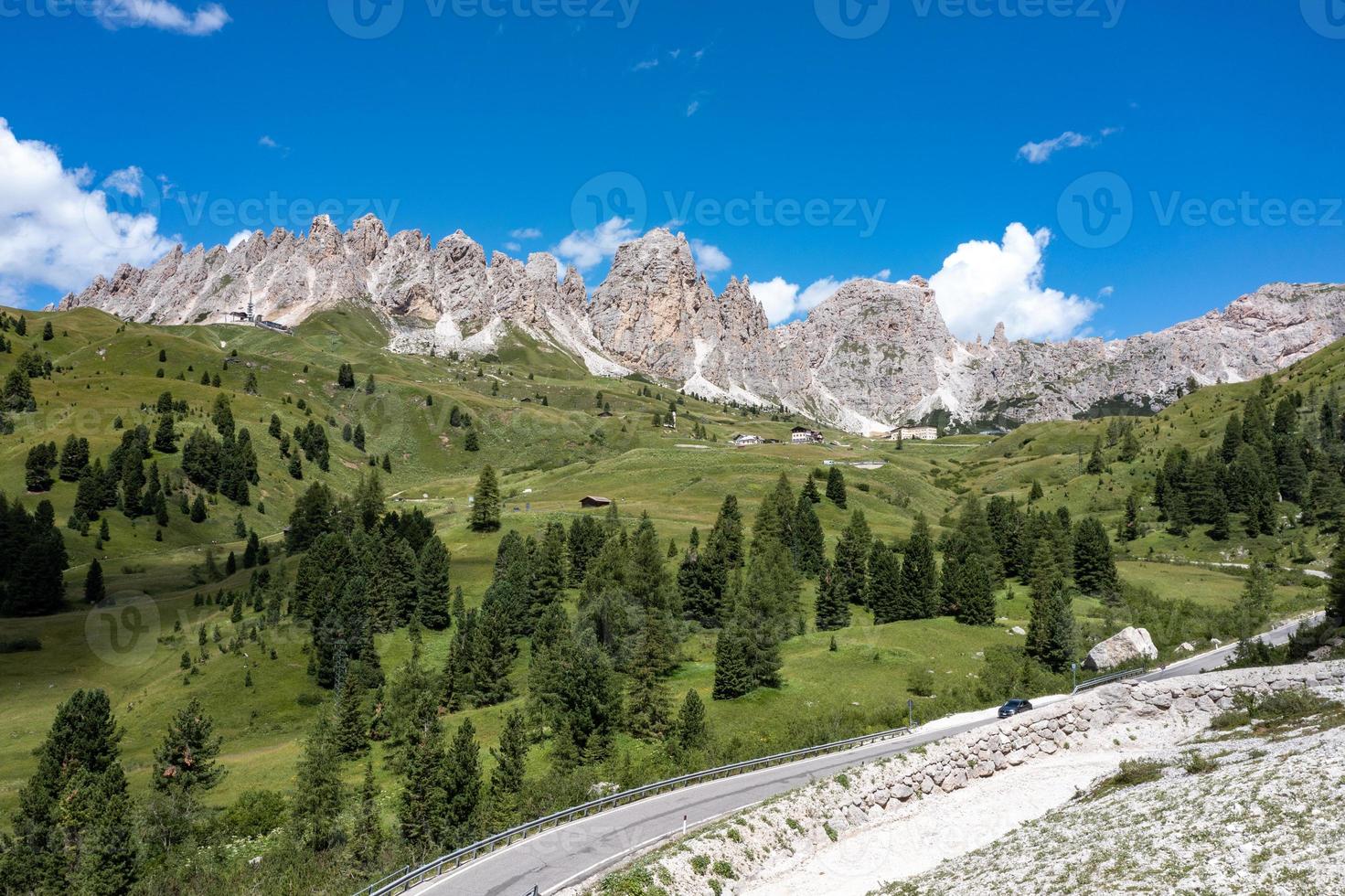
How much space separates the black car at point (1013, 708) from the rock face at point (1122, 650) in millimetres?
21387

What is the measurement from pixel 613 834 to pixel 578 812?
3.90 metres

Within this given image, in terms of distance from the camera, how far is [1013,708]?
150 feet

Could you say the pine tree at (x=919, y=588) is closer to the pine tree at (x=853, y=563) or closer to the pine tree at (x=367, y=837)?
the pine tree at (x=853, y=563)

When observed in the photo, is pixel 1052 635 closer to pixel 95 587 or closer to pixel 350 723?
pixel 350 723

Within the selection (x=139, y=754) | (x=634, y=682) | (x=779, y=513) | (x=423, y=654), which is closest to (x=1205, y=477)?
(x=779, y=513)

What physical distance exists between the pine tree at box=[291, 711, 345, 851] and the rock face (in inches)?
2361

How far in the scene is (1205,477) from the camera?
134250 millimetres

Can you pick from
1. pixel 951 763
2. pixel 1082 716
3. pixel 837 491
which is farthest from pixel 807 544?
pixel 951 763

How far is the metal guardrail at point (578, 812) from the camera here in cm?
2545

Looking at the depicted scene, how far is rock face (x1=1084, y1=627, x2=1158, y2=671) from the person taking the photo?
204 feet

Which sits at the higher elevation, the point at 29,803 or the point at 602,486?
the point at 602,486

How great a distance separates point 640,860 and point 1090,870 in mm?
14075

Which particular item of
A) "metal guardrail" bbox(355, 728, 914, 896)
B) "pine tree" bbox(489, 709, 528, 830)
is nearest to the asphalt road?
"metal guardrail" bbox(355, 728, 914, 896)

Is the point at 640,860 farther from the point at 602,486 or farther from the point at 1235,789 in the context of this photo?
the point at 602,486
